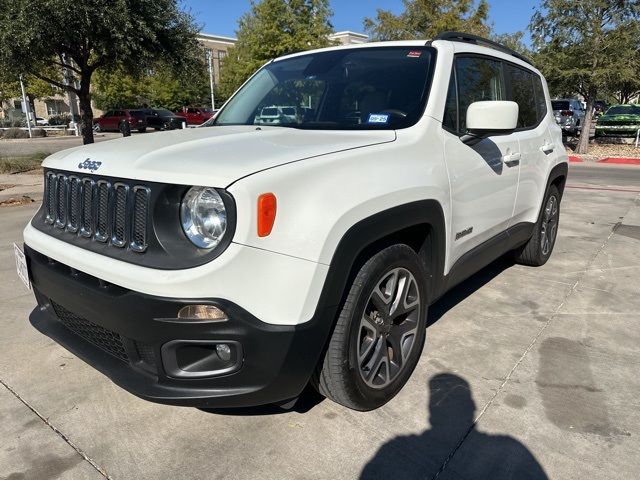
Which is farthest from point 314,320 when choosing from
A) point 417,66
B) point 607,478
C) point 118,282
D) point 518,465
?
point 417,66

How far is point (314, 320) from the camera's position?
6.86ft

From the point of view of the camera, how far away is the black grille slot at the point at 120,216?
217cm

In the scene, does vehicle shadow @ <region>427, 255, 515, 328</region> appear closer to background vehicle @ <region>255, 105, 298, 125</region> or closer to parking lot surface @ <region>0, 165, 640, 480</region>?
parking lot surface @ <region>0, 165, 640, 480</region>

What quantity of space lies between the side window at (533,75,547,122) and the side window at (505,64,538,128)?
0.08m

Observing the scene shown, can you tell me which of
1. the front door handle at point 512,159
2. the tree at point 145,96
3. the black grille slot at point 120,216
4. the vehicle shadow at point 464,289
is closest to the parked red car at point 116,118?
the tree at point 145,96

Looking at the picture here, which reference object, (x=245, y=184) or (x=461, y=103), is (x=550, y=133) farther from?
(x=245, y=184)

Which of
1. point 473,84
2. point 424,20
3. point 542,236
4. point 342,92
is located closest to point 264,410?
point 342,92

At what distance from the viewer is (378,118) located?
293 cm

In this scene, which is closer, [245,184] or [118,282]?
[245,184]

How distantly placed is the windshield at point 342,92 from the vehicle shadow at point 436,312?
1496mm

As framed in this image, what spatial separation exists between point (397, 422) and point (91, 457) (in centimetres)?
142

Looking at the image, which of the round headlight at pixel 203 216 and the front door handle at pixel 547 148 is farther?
the front door handle at pixel 547 148

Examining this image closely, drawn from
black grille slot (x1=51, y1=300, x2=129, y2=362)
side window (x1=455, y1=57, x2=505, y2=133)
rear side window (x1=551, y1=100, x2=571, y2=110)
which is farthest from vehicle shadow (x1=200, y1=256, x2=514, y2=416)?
rear side window (x1=551, y1=100, x2=571, y2=110)

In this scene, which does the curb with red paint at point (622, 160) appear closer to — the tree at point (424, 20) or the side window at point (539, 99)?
the tree at point (424, 20)
